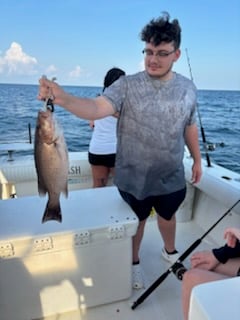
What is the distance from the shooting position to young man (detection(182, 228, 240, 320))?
4.02 ft

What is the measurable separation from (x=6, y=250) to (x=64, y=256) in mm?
310

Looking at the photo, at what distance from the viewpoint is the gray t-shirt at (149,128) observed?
1.61 metres

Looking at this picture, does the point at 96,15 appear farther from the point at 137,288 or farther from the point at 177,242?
the point at 137,288

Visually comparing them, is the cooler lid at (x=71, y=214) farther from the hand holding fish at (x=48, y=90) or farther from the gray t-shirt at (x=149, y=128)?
the hand holding fish at (x=48, y=90)

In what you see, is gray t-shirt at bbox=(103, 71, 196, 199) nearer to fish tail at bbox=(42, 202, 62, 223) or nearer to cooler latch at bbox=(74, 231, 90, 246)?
cooler latch at bbox=(74, 231, 90, 246)

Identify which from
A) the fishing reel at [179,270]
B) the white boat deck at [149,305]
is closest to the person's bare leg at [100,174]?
the white boat deck at [149,305]

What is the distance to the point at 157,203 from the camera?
1.96 meters

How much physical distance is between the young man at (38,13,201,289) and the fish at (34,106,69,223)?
25 centimetres

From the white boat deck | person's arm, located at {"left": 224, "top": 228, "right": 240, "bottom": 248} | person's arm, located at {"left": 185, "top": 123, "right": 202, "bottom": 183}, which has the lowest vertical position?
the white boat deck

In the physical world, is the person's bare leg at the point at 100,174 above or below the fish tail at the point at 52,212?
below

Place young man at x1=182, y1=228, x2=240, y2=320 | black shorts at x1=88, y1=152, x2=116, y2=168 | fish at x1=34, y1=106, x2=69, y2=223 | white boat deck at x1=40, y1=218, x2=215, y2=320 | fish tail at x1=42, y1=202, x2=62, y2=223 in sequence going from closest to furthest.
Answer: fish at x1=34, y1=106, x2=69, y2=223 < young man at x1=182, y1=228, x2=240, y2=320 < fish tail at x1=42, y1=202, x2=62, y2=223 < white boat deck at x1=40, y1=218, x2=215, y2=320 < black shorts at x1=88, y1=152, x2=116, y2=168

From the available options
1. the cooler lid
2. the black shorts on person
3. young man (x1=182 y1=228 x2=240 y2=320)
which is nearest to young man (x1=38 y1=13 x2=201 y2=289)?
the black shorts on person

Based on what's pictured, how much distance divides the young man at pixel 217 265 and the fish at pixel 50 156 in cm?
66

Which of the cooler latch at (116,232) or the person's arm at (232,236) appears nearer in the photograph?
the person's arm at (232,236)
